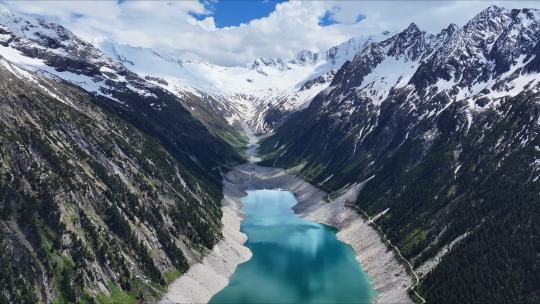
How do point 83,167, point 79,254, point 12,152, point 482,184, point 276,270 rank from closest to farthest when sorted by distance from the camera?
point 79,254
point 12,152
point 83,167
point 276,270
point 482,184

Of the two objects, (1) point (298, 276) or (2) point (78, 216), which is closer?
(2) point (78, 216)

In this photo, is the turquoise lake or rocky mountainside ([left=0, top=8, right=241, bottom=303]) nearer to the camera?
rocky mountainside ([left=0, top=8, right=241, bottom=303])

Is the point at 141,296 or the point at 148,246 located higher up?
the point at 148,246

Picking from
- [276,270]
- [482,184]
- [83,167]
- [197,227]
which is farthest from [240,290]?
[482,184]

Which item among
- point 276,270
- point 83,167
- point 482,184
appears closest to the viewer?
point 83,167

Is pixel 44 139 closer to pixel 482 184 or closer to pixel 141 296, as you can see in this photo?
pixel 141 296

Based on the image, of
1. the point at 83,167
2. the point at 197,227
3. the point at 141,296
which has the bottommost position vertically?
the point at 141,296

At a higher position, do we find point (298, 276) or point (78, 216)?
point (78, 216)

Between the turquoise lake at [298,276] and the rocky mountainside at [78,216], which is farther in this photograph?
the turquoise lake at [298,276]

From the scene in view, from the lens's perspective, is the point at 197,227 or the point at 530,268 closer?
the point at 530,268
